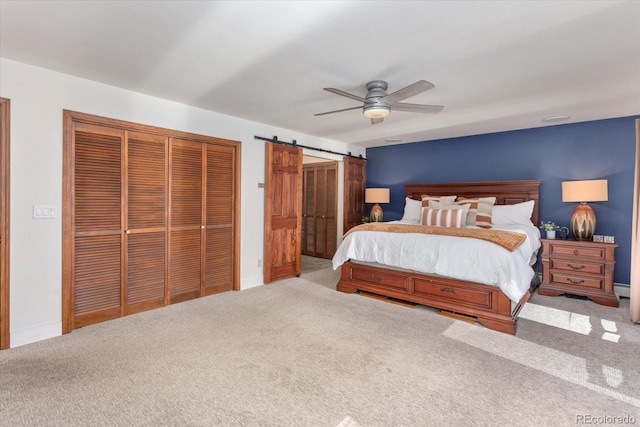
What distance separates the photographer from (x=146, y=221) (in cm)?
347

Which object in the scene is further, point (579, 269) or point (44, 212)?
point (579, 269)

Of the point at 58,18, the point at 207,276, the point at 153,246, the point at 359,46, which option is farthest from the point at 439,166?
the point at 58,18

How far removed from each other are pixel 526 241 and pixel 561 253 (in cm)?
86

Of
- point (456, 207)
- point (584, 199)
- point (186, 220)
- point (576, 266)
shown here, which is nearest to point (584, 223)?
point (584, 199)

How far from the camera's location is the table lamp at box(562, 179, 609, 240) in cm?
390

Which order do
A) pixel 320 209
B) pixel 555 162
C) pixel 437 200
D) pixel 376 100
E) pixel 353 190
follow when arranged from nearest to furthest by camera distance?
pixel 376 100, pixel 555 162, pixel 437 200, pixel 353 190, pixel 320 209

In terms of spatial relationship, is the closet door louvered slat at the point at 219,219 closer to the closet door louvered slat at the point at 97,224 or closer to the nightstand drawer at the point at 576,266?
the closet door louvered slat at the point at 97,224

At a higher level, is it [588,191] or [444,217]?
[588,191]

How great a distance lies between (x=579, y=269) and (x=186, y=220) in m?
4.97

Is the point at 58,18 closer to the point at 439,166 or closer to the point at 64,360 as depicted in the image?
the point at 64,360

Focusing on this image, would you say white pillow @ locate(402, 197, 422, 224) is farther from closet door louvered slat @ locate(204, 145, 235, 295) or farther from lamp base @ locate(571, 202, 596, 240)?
closet door louvered slat @ locate(204, 145, 235, 295)

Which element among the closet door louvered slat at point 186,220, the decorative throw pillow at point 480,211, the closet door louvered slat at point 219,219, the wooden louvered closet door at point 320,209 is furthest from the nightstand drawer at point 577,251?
the closet door louvered slat at point 186,220

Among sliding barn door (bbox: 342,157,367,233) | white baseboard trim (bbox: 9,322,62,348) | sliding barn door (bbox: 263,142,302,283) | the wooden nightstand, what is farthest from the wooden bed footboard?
white baseboard trim (bbox: 9,322,62,348)

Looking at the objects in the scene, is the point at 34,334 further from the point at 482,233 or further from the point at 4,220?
the point at 482,233
